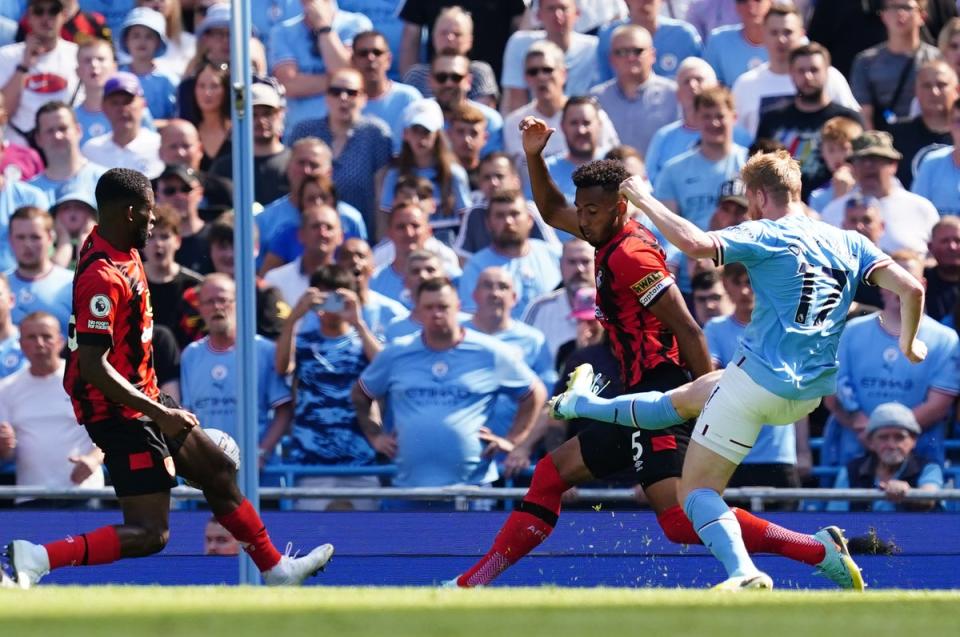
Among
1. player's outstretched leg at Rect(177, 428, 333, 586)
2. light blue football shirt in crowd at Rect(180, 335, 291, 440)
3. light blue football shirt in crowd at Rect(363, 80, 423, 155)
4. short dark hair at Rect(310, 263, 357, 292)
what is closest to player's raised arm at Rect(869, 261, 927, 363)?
player's outstretched leg at Rect(177, 428, 333, 586)

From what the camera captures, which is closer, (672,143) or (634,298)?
(634,298)

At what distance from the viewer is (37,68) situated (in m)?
15.2

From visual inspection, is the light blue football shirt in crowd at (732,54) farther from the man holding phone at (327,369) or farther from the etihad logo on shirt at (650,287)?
the etihad logo on shirt at (650,287)

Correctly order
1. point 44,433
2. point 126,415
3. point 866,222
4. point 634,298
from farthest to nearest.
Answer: point 866,222
point 44,433
point 634,298
point 126,415

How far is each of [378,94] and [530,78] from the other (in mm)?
1240

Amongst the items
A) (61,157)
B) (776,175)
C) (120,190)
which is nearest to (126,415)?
(120,190)

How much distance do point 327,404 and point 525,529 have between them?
3.32m

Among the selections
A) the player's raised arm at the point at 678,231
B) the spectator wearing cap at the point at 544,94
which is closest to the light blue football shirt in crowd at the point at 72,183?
the spectator wearing cap at the point at 544,94

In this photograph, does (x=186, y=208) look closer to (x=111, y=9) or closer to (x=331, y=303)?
(x=331, y=303)

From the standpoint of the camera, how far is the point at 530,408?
1139cm

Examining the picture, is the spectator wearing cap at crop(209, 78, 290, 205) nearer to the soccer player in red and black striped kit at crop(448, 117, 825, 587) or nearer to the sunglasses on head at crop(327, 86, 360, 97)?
the sunglasses on head at crop(327, 86, 360, 97)

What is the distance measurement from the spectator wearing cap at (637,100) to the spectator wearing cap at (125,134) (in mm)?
3402

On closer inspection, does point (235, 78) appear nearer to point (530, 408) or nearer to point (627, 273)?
point (627, 273)

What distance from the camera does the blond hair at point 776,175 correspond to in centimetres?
795
